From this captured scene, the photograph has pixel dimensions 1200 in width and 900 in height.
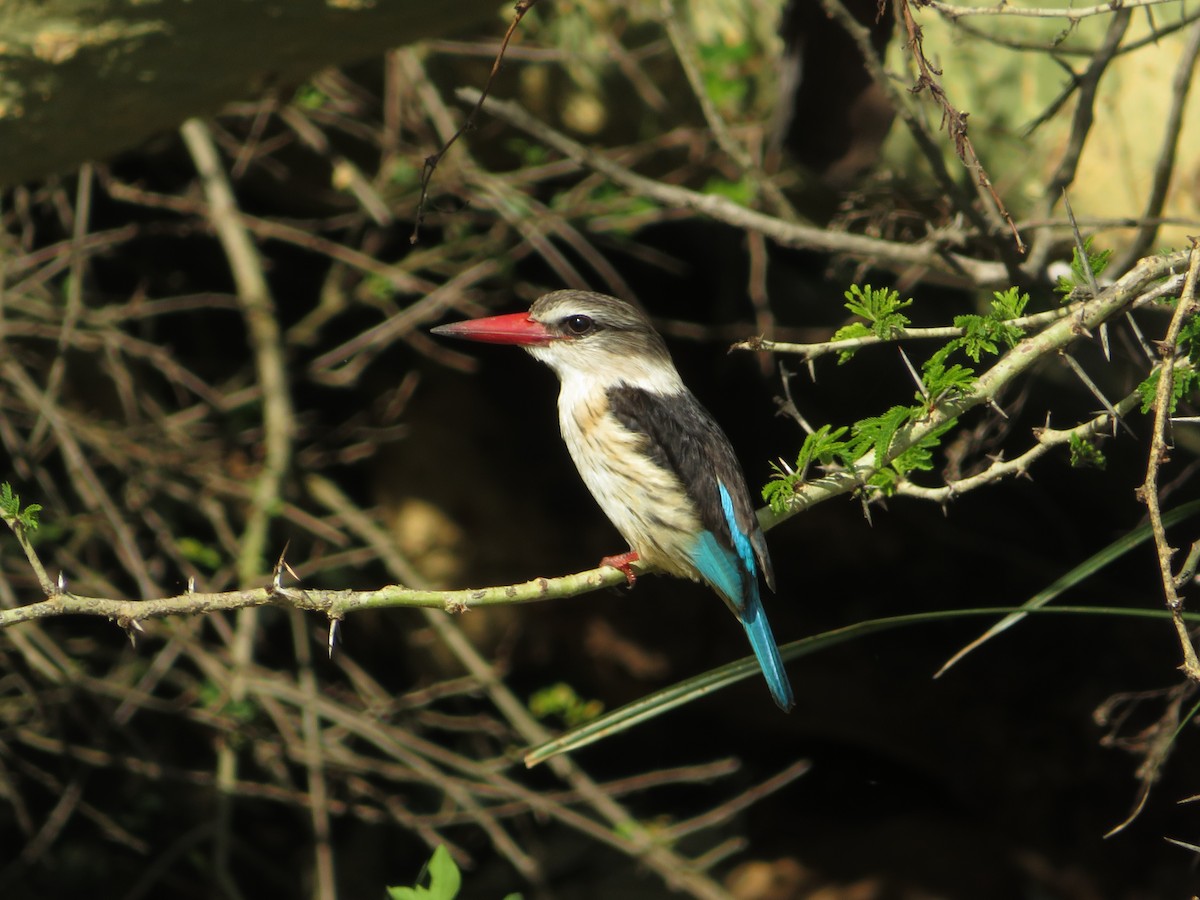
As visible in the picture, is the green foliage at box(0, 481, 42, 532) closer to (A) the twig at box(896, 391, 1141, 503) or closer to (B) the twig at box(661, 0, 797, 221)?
(A) the twig at box(896, 391, 1141, 503)

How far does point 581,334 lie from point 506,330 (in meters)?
0.21

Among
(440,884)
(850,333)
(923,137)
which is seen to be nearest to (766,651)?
(850,333)

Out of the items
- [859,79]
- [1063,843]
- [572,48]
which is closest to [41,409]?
[572,48]

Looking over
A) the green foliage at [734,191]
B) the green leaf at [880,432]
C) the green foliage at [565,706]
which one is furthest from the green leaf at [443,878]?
the green foliage at [734,191]

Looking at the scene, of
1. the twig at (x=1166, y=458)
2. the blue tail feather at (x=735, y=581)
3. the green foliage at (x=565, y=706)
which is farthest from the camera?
the green foliage at (x=565, y=706)

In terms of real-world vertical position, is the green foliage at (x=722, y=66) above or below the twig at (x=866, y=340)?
above

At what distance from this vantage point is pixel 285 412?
14.8 ft

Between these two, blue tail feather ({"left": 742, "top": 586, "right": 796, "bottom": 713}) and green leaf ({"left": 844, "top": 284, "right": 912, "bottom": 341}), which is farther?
blue tail feather ({"left": 742, "top": 586, "right": 796, "bottom": 713})

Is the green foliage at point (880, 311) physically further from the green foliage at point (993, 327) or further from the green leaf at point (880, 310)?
the green foliage at point (993, 327)

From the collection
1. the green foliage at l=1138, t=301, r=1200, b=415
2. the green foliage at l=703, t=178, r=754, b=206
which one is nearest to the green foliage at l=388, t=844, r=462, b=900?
the green foliage at l=1138, t=301, r=1200, b=415

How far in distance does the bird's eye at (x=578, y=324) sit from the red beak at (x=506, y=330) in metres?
Answer: 0.04

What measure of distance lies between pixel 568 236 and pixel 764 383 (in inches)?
46.5

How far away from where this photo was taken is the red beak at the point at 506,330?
3449 millimetres

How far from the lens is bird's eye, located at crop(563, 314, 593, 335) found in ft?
11.7
